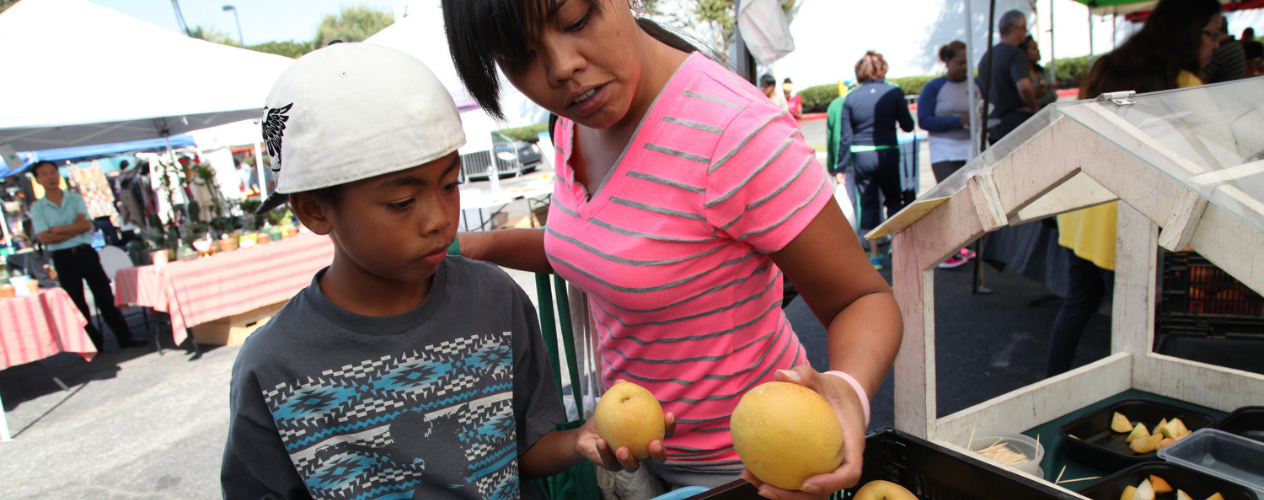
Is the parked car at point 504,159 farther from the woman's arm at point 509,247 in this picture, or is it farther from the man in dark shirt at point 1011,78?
the woman's arm at point 509,247

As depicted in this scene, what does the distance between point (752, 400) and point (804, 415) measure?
0.10m

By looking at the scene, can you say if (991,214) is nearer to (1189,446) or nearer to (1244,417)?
(1189,446)

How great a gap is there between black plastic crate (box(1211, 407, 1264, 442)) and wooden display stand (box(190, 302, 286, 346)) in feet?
22.2

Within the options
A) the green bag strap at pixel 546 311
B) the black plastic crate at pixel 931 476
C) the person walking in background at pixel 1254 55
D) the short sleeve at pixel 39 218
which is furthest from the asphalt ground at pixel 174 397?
the person walking in background at pixel 1254 55

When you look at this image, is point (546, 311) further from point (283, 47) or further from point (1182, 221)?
point (283, 47)

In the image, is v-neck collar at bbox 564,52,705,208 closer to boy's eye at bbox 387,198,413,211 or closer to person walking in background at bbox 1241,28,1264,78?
boy's eye at bbox 387,198,413,211

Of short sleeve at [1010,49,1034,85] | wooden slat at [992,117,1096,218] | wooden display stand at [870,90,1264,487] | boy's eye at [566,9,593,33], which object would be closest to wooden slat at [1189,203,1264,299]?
wooden display stand at [870,90,1264,487]

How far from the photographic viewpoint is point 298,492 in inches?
46.0

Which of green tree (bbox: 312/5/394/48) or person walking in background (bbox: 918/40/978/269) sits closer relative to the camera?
person walking in background (bbox: 918/40/978/269)

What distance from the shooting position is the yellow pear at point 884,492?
106 cm

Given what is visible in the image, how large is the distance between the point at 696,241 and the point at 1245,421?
1735mm

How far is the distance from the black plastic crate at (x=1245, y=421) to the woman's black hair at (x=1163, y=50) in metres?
2.00

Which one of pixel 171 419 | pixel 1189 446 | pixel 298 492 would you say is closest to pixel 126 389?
pixel 171 419

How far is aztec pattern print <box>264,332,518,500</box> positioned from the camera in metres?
1.11
